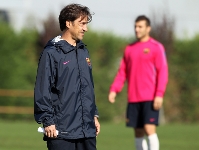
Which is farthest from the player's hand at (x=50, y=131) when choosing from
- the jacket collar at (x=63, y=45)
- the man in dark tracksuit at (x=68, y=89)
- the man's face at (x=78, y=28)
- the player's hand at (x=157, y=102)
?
the player's hand at (x=157, y=102)

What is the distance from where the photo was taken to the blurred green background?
24984 mm

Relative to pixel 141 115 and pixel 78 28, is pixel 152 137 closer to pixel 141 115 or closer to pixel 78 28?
pixel 141 115

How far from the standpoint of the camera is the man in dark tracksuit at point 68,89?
6434 millimetres

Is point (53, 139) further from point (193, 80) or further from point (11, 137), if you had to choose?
point (193, 80)

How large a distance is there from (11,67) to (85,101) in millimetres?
18565

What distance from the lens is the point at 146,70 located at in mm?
10922

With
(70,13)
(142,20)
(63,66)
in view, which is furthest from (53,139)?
(142,20)

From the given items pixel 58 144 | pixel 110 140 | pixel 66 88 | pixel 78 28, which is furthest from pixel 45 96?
pixel 110 140

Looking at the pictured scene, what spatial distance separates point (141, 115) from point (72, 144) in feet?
14.7

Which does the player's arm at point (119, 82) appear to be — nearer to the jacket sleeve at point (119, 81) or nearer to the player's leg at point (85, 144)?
the jacket sleeve at point (119, 81)

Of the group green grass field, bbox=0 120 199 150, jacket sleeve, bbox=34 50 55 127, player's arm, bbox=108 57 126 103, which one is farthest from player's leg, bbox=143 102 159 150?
jacket sleeve, bbox=34 50 55 127

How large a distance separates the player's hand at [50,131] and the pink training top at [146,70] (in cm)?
460

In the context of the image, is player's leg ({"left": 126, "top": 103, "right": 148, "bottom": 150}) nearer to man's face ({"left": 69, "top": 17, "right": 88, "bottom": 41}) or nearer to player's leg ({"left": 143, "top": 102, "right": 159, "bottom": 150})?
player's leg ({"left": 143, "top": 102, "right": 159, "bottom": 150})

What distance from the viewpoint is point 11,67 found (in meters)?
24.9
